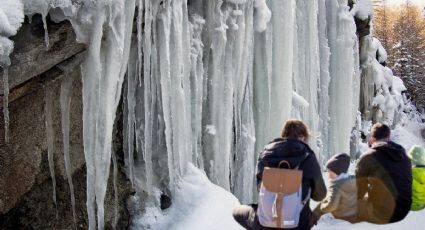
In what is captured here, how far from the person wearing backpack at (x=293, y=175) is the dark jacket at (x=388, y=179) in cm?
123

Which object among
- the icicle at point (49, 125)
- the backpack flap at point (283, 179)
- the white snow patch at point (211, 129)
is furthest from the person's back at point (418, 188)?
the icicle at point (49, 125)

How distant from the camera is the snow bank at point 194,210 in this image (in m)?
4.52

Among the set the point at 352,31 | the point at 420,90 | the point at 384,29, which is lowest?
the point at 420,90

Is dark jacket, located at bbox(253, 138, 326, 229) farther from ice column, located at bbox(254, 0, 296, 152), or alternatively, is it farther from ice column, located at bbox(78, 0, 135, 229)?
ice column, located at bbox(254, 0, 296, 152)

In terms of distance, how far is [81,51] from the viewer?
3977 millimetres

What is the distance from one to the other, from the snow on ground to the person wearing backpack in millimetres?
979

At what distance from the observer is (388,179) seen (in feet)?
15.1

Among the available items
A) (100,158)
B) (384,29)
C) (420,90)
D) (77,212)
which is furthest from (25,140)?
(384,29)

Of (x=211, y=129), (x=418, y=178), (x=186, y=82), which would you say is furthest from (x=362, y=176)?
(x=186, y=82)

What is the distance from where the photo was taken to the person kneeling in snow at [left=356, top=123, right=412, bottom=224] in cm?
461

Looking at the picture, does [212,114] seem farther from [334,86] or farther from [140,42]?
[334,86]

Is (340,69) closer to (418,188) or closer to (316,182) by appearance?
(418,188)

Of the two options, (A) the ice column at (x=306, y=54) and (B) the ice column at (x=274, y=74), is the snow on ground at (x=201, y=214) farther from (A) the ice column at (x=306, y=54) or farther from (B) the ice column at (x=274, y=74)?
(A) the ice column at (x=306, y=54)

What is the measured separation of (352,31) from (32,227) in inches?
268
